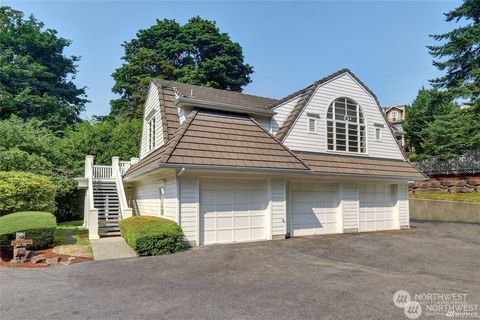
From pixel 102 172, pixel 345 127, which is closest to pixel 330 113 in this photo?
pixel 345 127

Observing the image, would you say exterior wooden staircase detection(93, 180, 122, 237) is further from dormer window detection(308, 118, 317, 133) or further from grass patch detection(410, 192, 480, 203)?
grass patch detection(410, 192, 480, 203)

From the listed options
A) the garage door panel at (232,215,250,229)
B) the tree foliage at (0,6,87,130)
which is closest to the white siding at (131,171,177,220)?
the garage door panel at (232,215,250,229)

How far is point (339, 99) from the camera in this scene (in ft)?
48.5

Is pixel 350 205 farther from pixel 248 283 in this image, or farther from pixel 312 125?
pixel 248 283

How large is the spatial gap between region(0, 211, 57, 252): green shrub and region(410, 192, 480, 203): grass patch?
19.9m

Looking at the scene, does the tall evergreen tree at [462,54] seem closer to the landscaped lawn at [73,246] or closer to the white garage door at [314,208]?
the white garage door at [314,208]

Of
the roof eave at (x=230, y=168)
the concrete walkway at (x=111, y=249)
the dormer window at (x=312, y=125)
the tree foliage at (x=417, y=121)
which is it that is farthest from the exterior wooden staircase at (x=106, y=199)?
the tree foliage at (x=417, y=121)

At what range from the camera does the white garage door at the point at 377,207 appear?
48.2 feet

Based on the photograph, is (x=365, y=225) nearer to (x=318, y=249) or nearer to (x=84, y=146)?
(x=318, y=249)

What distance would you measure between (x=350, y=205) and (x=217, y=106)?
7.16 meters

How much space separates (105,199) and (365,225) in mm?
12412

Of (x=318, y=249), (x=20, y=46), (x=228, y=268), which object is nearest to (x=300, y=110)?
(x=318, y=249)

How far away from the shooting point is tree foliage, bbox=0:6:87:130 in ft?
92.4

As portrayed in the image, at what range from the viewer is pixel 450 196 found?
63.7ft
